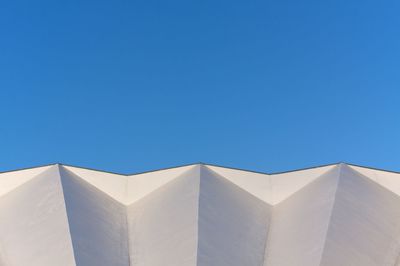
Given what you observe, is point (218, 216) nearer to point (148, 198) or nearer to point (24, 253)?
point (148, 198)

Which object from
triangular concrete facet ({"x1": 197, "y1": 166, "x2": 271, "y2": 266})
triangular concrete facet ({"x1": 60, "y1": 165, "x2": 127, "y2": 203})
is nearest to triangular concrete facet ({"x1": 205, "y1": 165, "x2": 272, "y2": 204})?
triangular concrete facet ({"x1": 197, "y1": 166, "x2": 271, "y2": 266})

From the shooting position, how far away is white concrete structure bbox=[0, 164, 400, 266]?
16.7 m

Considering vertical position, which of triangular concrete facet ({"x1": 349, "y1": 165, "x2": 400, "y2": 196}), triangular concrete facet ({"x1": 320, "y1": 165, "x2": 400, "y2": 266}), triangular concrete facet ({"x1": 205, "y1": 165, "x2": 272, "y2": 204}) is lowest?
triangular concrete facet ({"x1": 320, "y1": 165, "x2": 400, "y2": 266})

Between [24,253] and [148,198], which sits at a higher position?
[148,198]

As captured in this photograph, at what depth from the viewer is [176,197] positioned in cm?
2120

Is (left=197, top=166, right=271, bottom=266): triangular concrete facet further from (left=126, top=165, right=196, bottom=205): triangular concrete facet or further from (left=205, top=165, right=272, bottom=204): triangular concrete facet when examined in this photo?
(left=126, top=165, right=196, bottom=205): triangular concrete facet

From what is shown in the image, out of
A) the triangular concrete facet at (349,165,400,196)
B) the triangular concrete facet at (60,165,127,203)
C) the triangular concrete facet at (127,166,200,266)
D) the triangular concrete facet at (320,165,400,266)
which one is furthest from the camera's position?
the triangular concrete facet at (60,165,127,203)

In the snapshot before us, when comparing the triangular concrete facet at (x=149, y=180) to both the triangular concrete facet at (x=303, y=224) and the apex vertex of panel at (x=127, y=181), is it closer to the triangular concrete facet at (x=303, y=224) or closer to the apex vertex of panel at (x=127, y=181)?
the apex vertex of panel at (x=127, y=181)

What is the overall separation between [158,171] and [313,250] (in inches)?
373

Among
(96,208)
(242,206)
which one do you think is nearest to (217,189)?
(242,206)

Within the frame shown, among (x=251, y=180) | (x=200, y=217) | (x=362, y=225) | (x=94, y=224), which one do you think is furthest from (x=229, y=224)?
(x=251, y=180)

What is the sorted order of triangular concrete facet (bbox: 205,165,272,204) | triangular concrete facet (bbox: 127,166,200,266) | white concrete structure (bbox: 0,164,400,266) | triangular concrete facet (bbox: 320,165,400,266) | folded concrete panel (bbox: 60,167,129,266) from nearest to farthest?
triangular concrete facet (bbox: 320,165,400,266) → folded concrete panel (bbox: 60,167,129,266) → white concrete structure (bbox: 0,164,400,266) → triangular concrete facet (bbox: 127,166,200,266) → triangular concrete facet (bbox: 205,165,272,204)

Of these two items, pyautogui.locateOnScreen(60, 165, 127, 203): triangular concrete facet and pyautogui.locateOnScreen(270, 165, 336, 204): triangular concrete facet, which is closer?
pyautogui.locateOnScreen(60, 165, 127, 203): triangular concrete facet

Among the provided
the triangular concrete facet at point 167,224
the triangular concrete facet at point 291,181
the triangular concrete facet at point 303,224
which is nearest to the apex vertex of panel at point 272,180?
the triangular concrete facet at point 291,181
